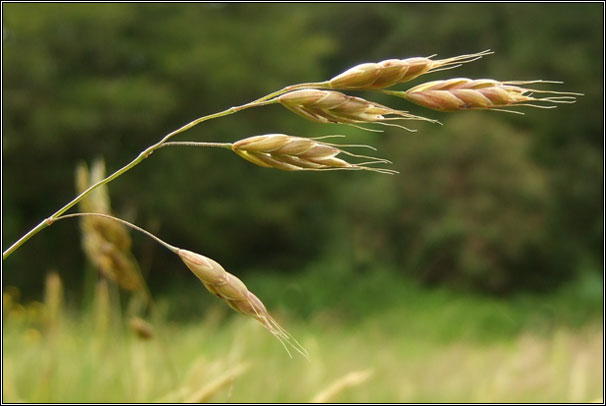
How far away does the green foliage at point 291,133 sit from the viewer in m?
7.15

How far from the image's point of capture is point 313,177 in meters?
8.43

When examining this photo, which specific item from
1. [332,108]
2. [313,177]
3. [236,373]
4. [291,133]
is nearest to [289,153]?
[332,108]

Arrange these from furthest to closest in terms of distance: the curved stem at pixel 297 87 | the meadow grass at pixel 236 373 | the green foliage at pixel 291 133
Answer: the green foliage at pixel 291 133, the meadow grass at pixel 236 373, the curved stem at pixel 297 87

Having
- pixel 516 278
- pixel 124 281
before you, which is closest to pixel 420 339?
pixel 516 278

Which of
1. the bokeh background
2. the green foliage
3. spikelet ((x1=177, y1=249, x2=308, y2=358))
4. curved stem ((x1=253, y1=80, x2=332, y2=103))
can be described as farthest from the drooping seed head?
the green foliage

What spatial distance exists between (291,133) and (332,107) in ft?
24.4

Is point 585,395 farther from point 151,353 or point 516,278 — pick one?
point 516,278

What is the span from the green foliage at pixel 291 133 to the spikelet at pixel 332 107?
6763 millimetres

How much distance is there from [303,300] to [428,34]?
377cm

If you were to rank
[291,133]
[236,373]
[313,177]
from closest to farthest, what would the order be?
[236,373] → [291,133] → [313,177]

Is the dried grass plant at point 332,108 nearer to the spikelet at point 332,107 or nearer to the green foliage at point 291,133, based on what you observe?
the spikelet at point 332,107

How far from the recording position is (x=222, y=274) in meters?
0.48

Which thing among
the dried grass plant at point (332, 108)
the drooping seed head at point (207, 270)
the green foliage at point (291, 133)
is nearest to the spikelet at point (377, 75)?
the dried grass plant at point (332, 108)

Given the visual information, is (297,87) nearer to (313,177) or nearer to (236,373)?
(236,373)
